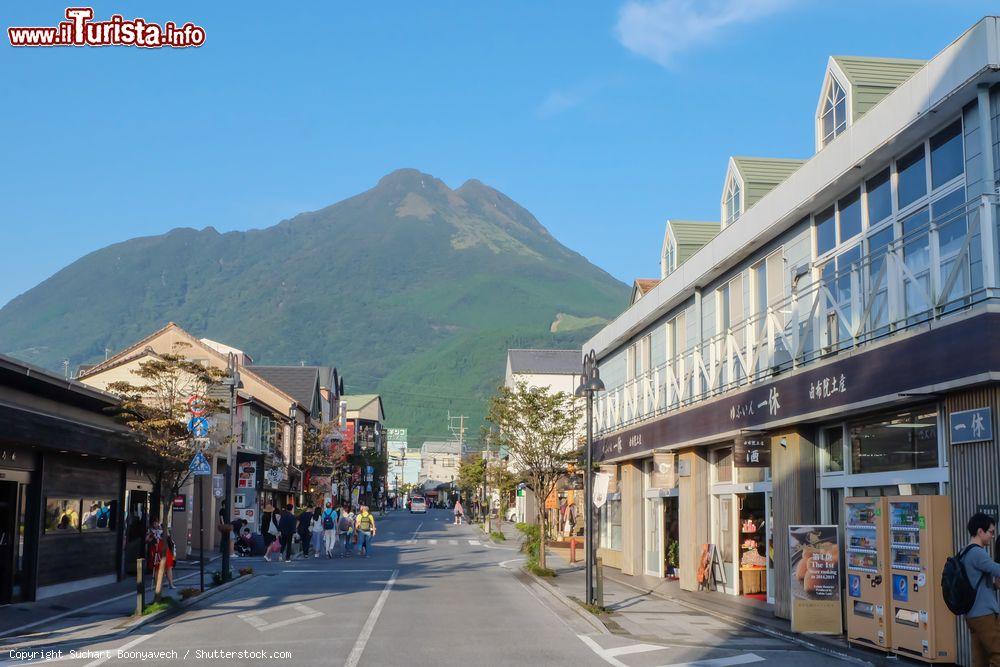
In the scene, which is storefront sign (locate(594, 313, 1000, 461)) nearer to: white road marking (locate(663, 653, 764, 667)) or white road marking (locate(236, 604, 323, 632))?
white road marking (locate(663, 653, 764, 667))

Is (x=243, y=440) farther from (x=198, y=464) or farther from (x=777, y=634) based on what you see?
(x=777, y=634)

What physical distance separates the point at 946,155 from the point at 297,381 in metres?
63.9

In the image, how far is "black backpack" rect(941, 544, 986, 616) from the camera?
10.3 m

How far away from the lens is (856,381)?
46.1 ft

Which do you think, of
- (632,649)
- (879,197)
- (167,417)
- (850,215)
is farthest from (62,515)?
(879,197)

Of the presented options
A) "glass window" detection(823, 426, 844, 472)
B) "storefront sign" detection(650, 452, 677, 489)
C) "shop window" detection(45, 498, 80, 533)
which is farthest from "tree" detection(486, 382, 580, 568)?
"glass window" detection(823, 426, 844, 472)

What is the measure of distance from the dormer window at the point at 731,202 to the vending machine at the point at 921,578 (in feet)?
44.2

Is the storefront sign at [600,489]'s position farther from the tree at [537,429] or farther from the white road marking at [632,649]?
the tree at [537,429]

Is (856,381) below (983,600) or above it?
above

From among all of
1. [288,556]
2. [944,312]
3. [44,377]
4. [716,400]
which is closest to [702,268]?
[716,400]

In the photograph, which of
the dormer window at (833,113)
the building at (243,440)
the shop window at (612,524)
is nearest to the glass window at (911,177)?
the dormer window at (833,113)

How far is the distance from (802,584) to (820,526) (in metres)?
0.94

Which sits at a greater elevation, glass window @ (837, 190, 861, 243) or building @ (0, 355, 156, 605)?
glass window @ (837, 190, 861, 243)

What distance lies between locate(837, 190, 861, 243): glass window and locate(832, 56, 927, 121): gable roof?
167 cm
